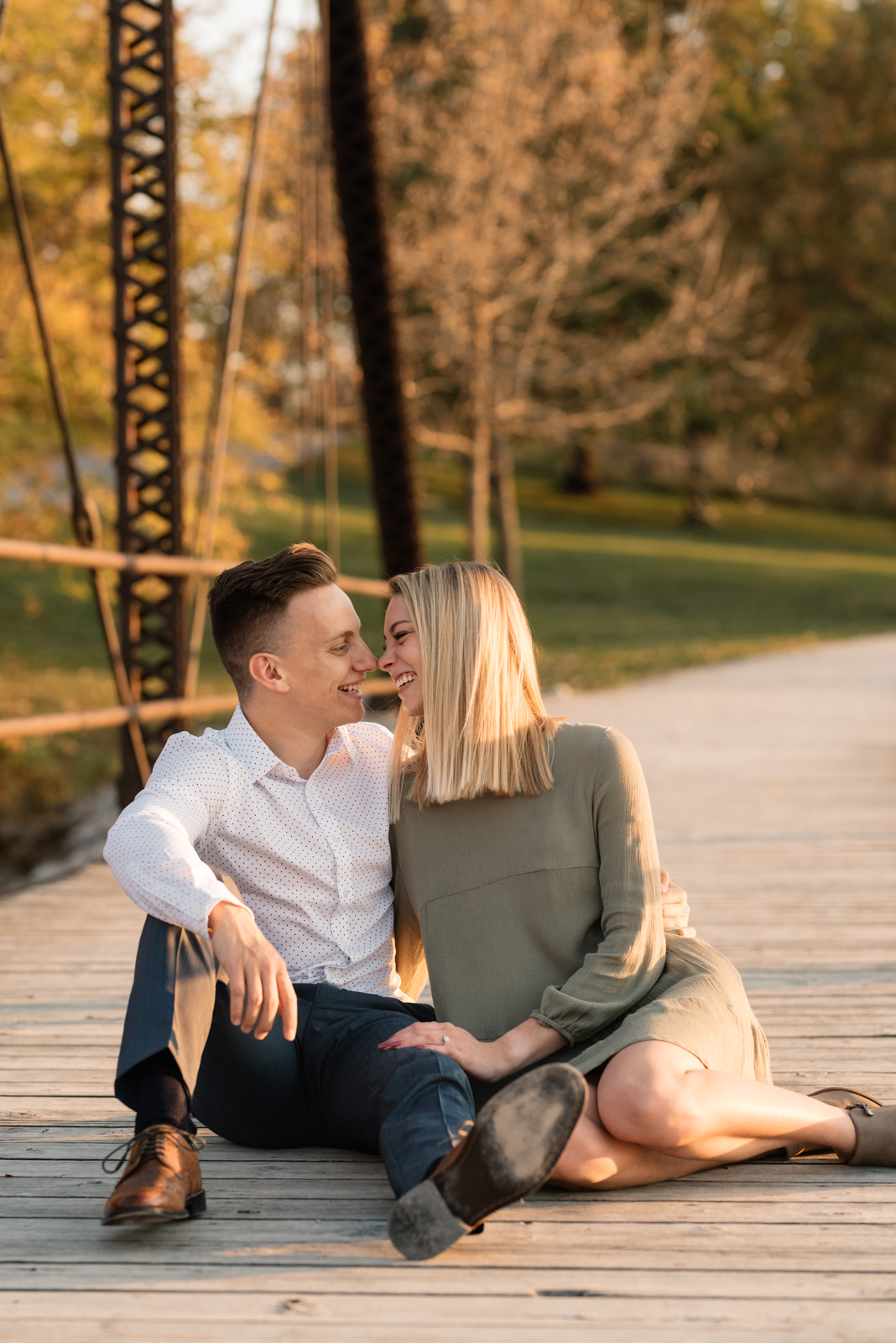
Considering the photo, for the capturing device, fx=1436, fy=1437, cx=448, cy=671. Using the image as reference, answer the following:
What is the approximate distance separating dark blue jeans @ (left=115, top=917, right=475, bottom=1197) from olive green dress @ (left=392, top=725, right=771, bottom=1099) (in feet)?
0.62

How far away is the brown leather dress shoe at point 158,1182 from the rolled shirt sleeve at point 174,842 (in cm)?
33

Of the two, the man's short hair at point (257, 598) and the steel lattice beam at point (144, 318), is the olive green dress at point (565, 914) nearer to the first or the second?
the man's short hair at point (257, 598)

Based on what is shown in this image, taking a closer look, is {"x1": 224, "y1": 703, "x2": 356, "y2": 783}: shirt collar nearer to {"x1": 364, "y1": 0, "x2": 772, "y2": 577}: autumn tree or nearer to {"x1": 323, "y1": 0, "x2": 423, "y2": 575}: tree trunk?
{"x1": 323, "y1": 0, "x2": 423, "y2": 575}: tree trunk

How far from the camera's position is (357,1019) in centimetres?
264

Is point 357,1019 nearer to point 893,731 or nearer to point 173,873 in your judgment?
point 173,873

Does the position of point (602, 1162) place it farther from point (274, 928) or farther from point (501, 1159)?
point (274, 928)

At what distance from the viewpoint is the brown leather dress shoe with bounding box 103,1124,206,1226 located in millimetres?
2225

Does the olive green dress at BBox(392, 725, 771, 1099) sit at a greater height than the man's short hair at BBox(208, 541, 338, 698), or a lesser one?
lesser

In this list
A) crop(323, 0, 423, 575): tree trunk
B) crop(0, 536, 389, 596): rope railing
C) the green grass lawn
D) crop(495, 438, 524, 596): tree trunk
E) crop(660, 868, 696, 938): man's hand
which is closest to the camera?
crop(660, 868, 696, 938): man's hand

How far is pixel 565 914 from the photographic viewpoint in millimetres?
2564

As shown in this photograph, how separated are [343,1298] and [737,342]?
23867 mm

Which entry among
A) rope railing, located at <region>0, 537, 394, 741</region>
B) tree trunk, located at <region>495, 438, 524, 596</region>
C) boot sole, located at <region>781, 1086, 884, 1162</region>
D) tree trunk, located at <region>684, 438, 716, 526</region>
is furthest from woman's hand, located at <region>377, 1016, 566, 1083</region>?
tree trunk, located at <region>684, 438, 716, 526</region>

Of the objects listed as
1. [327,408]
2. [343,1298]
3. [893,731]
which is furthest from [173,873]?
[893,731]

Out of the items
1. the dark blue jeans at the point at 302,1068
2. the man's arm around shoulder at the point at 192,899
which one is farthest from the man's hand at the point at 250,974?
the dark blue jeans at the point at 302,1068
